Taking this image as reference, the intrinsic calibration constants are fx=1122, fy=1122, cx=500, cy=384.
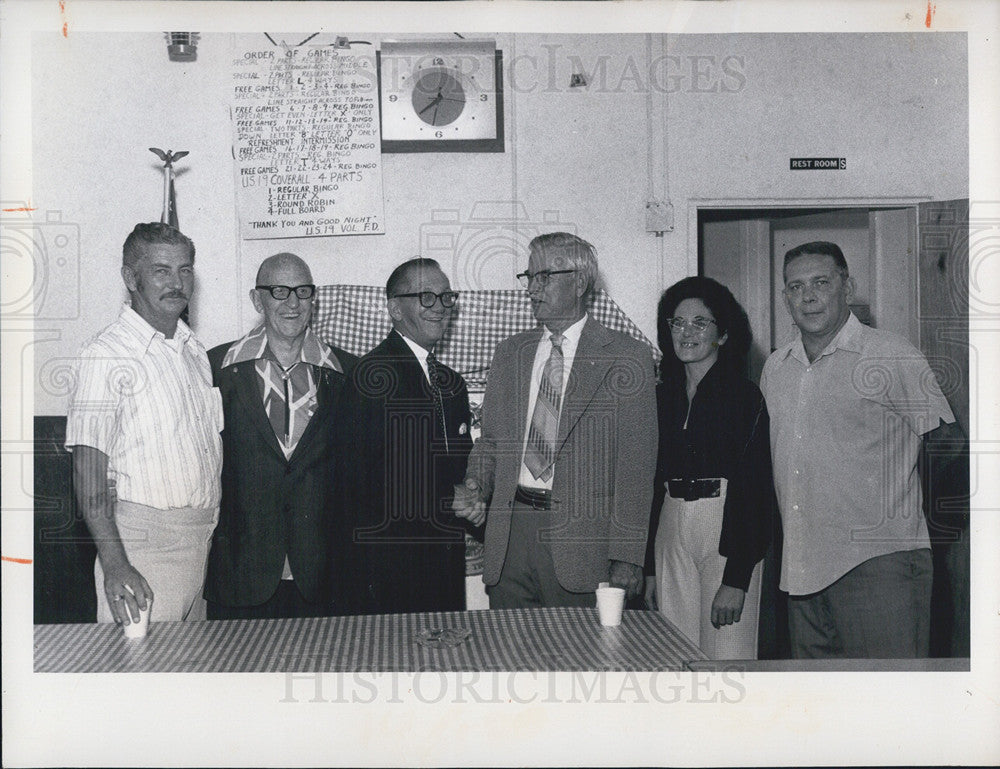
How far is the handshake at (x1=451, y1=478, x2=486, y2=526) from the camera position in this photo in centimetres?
350

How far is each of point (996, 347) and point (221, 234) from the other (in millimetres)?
2428

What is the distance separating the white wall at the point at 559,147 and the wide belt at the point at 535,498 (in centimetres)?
61

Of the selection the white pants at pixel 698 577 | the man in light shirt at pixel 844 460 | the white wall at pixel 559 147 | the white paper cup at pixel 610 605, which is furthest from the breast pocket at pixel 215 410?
the man in light shirt at pixel 844 460

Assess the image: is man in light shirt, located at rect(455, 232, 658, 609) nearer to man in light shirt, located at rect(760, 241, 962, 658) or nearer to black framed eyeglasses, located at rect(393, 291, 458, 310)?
black framed eyeglasses, located at rect(393, 291, 458, 310)

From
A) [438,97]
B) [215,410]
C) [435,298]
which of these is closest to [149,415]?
[215,410]

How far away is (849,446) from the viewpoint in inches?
136

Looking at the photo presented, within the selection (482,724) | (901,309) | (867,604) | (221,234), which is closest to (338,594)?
(482,724)

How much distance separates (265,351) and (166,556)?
0.70 m

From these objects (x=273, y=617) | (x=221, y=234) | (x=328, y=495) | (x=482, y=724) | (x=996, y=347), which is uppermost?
(x=221, y=234)

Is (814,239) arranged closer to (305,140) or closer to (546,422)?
(546,422)

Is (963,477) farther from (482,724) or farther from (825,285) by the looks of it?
(482,724)

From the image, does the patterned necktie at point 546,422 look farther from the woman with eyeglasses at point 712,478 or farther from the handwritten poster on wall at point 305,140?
the handwritten poster on wall at point 305,140

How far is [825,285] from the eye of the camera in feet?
11.4

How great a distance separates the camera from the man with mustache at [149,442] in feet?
11.3
